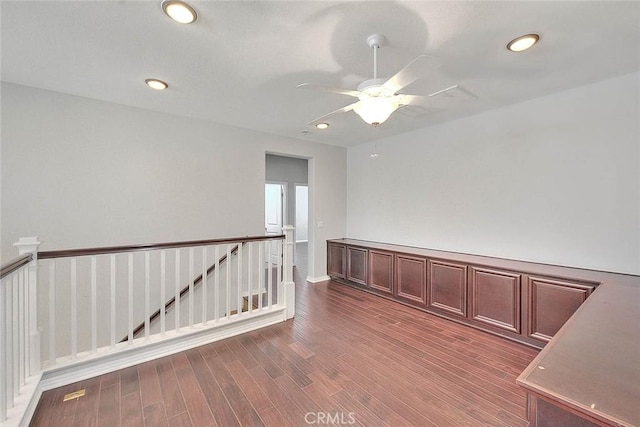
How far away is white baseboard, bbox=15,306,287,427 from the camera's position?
6.45 feet

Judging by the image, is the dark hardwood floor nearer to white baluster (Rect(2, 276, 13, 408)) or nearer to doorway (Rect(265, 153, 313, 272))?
white baluster (Rect(2, 276, 13, 408))

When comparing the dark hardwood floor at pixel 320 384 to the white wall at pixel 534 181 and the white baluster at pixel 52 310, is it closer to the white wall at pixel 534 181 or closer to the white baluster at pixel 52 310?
the white baluster at pixel 52 310

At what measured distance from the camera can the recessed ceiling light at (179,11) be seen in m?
1.69

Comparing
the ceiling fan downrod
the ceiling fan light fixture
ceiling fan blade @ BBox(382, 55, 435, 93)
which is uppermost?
the ceiling fan downrod

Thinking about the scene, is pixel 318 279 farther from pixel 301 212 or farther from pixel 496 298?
pixel 301 212

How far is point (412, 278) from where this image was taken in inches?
152

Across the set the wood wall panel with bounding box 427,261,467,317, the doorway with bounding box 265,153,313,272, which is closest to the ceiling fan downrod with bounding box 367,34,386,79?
the wood wall panel with bounding box 427,261,467,317

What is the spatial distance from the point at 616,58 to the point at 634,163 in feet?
3.25

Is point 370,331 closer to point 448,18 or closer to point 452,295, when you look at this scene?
point 452,295

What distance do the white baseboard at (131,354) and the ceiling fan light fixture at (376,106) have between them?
256cm

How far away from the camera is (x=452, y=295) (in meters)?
3.40

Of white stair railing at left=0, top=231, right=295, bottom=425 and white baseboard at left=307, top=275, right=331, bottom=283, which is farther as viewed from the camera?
white baseboard at left=307, top=275, right=331, bottom=283

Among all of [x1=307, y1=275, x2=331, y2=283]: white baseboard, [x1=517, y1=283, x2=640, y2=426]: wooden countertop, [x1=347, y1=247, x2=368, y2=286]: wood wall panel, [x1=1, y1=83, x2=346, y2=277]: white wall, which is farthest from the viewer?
[x1=307, y1=275, x2=331, y2=283]: white baseboard

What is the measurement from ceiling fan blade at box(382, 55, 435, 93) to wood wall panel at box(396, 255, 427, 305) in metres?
2.64
